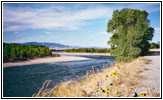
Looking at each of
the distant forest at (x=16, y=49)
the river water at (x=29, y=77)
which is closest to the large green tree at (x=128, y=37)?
the river water at (x=29, y=77)

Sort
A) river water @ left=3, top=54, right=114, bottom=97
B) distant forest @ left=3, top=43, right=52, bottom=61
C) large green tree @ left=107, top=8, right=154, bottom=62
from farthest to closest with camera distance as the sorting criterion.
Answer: large green tree @ left=107, top=8, right=154, bottom=62 → river water @ left=3, top=54, right=114, bottom=97 → distant forest @ left=3, top=43, right=52, bottom=61

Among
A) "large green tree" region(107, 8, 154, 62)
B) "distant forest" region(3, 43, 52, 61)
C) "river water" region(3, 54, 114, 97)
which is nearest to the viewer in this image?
"distant forest" region(3, 43, 52, 61)

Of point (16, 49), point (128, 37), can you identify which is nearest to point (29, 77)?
point (16, 49)

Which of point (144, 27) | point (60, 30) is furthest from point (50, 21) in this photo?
point (144, 27)

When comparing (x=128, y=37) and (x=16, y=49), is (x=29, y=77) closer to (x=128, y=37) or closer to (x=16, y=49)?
(x=16, y=49)

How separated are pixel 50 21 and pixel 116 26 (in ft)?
13.7

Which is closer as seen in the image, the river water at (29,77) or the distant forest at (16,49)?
the distant forest at (16,49)

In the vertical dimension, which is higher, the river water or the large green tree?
the large green tree

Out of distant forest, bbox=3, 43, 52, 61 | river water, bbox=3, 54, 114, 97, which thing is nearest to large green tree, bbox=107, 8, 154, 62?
river water, bbox=3, 54, 114, 97

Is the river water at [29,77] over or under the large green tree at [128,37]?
under

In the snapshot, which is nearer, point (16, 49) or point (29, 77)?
point (16, 49)

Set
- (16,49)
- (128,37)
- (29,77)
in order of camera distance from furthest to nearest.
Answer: (128,37), (29,77), (16,49)

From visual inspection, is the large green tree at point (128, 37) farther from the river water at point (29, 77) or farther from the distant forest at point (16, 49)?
the distant forest at point (16, 49)

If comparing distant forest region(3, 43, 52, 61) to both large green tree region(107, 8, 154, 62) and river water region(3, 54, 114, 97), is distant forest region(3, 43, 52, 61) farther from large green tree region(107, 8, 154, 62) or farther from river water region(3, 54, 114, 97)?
large green tree region(107, 8, 154, 62)
